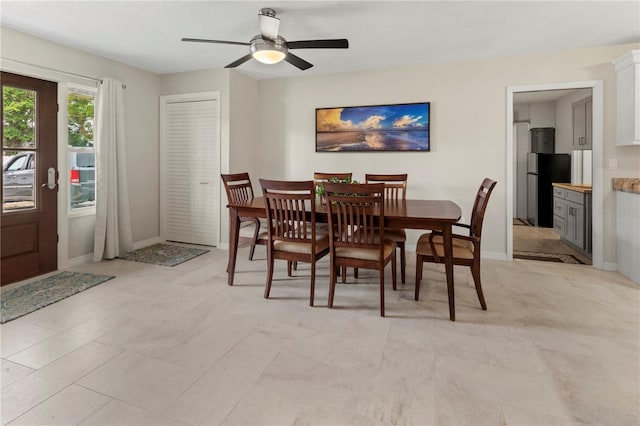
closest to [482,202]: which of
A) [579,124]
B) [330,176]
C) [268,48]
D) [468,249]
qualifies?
[468,249]

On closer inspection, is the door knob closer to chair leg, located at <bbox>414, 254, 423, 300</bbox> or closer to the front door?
the front door

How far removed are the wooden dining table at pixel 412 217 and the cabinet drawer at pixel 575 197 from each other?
251 cm

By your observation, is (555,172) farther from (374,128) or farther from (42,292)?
(42,292)

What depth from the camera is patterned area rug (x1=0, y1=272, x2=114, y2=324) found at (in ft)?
8.59

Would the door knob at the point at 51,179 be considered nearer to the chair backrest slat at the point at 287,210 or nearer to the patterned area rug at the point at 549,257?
the chair backrest slat at the point at 287,210

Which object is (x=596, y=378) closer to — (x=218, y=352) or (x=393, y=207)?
(x=393, y=207)

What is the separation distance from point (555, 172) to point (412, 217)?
4901mm

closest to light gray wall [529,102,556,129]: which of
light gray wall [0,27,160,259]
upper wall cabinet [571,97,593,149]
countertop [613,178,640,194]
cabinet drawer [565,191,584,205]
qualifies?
upper wall cabinet [571,97,593,149]

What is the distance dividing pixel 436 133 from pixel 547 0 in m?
1.80

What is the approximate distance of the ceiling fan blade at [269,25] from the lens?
9.03 feet

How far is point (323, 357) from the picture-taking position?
2.00 metres

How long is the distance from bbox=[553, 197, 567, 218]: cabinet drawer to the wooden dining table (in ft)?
9.65

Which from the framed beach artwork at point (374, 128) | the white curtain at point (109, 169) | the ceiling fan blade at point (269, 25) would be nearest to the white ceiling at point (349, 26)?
the ceiling fan blade at point (269, 25)

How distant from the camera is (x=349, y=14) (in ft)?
9.55
